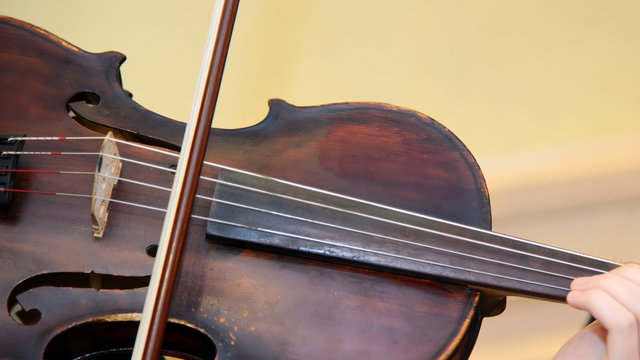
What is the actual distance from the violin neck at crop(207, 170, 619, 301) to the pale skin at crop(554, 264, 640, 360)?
0.03m

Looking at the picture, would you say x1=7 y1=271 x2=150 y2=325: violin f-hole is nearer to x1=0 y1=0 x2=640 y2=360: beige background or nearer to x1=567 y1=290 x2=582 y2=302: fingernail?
x1=567 y1=290 x2=582 y2=302: fingernail

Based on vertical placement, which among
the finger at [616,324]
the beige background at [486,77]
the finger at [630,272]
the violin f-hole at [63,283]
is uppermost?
the beige background at [486,77]

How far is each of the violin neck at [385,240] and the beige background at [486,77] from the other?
47 cm

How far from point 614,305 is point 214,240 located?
0.39 meters

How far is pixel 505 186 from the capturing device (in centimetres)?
109

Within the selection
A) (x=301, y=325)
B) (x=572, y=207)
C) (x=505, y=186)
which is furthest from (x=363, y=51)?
(x=301, y=325)

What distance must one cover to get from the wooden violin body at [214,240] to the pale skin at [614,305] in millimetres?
101

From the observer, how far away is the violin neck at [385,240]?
597mm

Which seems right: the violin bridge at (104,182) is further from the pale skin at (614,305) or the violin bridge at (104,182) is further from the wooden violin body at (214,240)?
the pale skin at (614,305)

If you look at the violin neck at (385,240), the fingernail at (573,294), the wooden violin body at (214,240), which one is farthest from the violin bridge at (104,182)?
the fingernail at (573,294)

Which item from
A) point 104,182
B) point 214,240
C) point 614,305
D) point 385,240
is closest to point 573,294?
point 614,305

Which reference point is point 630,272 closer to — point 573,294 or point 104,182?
point 573,294

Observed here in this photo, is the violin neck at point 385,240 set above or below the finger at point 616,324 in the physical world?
above

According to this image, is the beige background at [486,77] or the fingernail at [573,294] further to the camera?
the beige background at [486,77]
